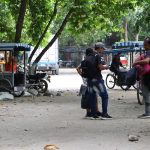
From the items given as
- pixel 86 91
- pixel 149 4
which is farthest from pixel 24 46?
pixel 86 91

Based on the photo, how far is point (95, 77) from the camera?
12.8 metres

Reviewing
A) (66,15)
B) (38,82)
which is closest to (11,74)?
(38,82)

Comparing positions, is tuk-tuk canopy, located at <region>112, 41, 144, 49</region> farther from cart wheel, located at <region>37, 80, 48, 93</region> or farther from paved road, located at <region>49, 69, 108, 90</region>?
paved road, located at <region>49, 69, 108, 90</region>

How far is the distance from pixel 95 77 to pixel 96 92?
0.35 m

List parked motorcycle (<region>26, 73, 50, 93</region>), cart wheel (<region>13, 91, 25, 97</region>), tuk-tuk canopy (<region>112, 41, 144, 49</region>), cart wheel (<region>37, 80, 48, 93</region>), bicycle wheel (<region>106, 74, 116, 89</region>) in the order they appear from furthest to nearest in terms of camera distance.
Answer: bicycle wheel (<region>106, 74, 116, 89</region>) → cart wheel (<region>37, 80, 48, 93</region>) → parked motorcycle (<region>26, 73, 50, 93</region>) → tuk-tuk canopy (<region>112, 41, 144, 49</region>) → cart wheel (<region>13, 91, 25, 97</region>)

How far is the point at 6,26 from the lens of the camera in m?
26.9

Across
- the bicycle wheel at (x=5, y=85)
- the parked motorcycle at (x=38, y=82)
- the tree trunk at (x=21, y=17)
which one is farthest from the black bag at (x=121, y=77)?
the bicycle wheel at (x=5, y=85)

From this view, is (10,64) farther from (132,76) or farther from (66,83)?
(66,83)

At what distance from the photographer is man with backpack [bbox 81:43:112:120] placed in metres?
12.8

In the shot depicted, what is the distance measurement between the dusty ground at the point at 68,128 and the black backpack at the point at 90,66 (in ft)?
3.54

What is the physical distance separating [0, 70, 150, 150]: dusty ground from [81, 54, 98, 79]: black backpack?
1.08 m

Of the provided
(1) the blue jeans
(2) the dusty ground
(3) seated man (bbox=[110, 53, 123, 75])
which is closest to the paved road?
(3) seated man (bbox=[110, 53, 123, 75])

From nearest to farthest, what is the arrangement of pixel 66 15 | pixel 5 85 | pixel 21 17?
pixel 5 85, pixel 21 17, pixel 66 15

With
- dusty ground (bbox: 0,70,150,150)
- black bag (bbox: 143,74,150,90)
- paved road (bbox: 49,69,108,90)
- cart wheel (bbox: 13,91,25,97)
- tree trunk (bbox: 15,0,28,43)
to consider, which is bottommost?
paved road (bbox: 49,69,108,90)
